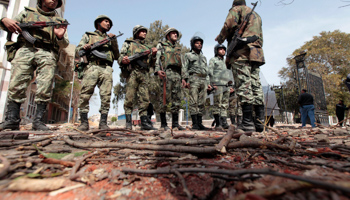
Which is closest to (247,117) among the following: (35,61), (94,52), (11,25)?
(94,52)

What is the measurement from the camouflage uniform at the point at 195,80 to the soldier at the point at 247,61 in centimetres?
124

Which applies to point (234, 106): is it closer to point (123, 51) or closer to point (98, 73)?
point (123, 51)

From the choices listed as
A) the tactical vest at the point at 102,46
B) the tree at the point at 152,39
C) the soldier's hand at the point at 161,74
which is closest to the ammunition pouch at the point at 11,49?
the tactical vest at the point at 102,46

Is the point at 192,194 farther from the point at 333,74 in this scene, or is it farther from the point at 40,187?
the point at 333,74

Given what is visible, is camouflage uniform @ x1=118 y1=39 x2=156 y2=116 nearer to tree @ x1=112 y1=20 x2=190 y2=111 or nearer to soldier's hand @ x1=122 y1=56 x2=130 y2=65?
soldier's hand @ x1=122 y1=56 x2=130 y2=65

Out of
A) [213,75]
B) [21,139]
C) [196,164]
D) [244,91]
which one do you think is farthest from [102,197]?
[213,75]

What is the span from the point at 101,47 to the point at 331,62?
2817 cm

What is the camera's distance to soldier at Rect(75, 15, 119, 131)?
146 inches

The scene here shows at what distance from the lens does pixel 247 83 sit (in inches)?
129

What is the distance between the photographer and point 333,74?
21109mm

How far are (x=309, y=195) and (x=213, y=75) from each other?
208 inches

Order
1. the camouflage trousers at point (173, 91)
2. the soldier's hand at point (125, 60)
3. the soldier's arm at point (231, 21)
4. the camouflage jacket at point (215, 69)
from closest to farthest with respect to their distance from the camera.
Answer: the soldier's arm at point (231, 21) < the soldier's hand at point (125, 60) < the camouflage trousers at point (173, 91) < the camouflage jacket at point (215, 69)

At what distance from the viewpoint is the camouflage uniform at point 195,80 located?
15.3 ft

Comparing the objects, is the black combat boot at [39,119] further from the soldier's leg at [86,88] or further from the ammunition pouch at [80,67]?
the ammunition pouch at [80,67]
